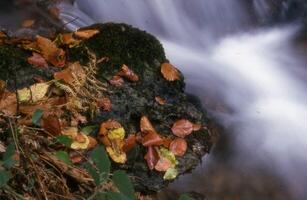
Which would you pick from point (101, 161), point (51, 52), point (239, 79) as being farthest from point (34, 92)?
point (239, 79)

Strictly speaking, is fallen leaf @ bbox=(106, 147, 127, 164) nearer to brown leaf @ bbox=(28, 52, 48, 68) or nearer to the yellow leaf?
the yellow leaf

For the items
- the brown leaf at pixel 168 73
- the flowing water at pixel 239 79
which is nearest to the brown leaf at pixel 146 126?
the flowing water at pixel 239 79

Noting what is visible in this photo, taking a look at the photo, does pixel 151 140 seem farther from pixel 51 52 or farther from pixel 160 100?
pixel 51 52

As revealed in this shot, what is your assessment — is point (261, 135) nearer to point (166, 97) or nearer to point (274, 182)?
point (274, 182)

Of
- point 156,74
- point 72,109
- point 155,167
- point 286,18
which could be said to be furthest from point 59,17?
point 286,18

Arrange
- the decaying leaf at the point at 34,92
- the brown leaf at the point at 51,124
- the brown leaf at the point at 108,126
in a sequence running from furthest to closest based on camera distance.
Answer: the brown leaf at the point at 108,126 < the decaying leaf at the point at 34,92 < the brown leaf at the point at 51,124

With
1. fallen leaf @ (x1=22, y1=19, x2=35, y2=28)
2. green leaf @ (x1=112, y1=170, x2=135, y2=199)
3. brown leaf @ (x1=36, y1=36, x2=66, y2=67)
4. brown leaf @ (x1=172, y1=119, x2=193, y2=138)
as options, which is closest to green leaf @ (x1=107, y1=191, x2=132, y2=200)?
green leaf @ (x1=112, y1=170, x2=135, y2=199)

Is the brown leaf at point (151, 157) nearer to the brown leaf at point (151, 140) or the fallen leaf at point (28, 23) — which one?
the brown leaf at point (151, 140)
